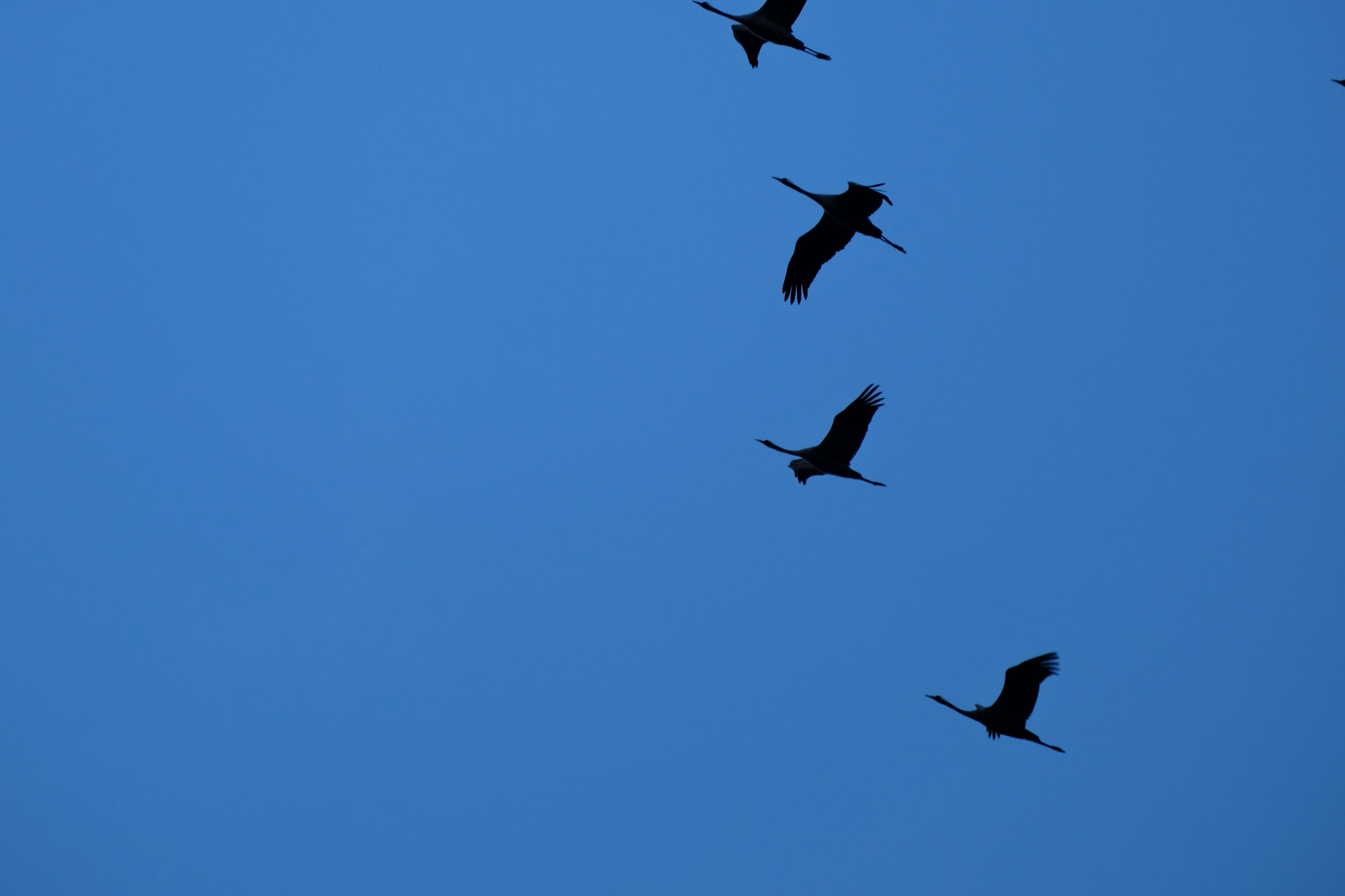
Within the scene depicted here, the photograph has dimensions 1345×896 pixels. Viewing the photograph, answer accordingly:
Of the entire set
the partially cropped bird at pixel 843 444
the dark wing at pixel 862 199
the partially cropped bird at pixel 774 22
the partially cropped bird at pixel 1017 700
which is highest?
the partially cropped bird at pixel 774 22

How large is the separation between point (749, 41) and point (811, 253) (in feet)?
12.0

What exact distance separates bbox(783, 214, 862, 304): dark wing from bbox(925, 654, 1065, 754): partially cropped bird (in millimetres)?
7210

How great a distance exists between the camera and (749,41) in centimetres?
1891

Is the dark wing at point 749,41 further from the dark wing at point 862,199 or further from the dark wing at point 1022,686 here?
the dark wing at point 1022,686

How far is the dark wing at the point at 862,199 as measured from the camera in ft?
57.3

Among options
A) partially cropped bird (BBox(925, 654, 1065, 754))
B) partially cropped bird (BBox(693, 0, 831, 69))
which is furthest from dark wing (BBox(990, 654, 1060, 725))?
partially cropped bird (BBox(693, 0, 831, 69))

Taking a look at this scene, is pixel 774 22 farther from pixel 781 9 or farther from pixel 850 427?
pixel 850 427

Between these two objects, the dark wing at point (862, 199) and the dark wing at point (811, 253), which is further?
the dark wing at point (811, 253)

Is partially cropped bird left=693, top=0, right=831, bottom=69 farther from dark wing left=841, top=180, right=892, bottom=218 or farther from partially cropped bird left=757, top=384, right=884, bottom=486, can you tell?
partially cropped bird left=757, top=384, right=884, bottom=486

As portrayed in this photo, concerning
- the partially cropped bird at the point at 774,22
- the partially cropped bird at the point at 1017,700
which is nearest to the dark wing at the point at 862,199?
the partially cropped bird at the point at 774,22

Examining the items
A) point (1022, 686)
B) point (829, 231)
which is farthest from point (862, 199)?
point (1022, 686)

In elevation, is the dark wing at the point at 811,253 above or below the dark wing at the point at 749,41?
below

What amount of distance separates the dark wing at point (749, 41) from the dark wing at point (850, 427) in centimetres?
584

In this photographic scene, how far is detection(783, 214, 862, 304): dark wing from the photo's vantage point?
19453 mm
